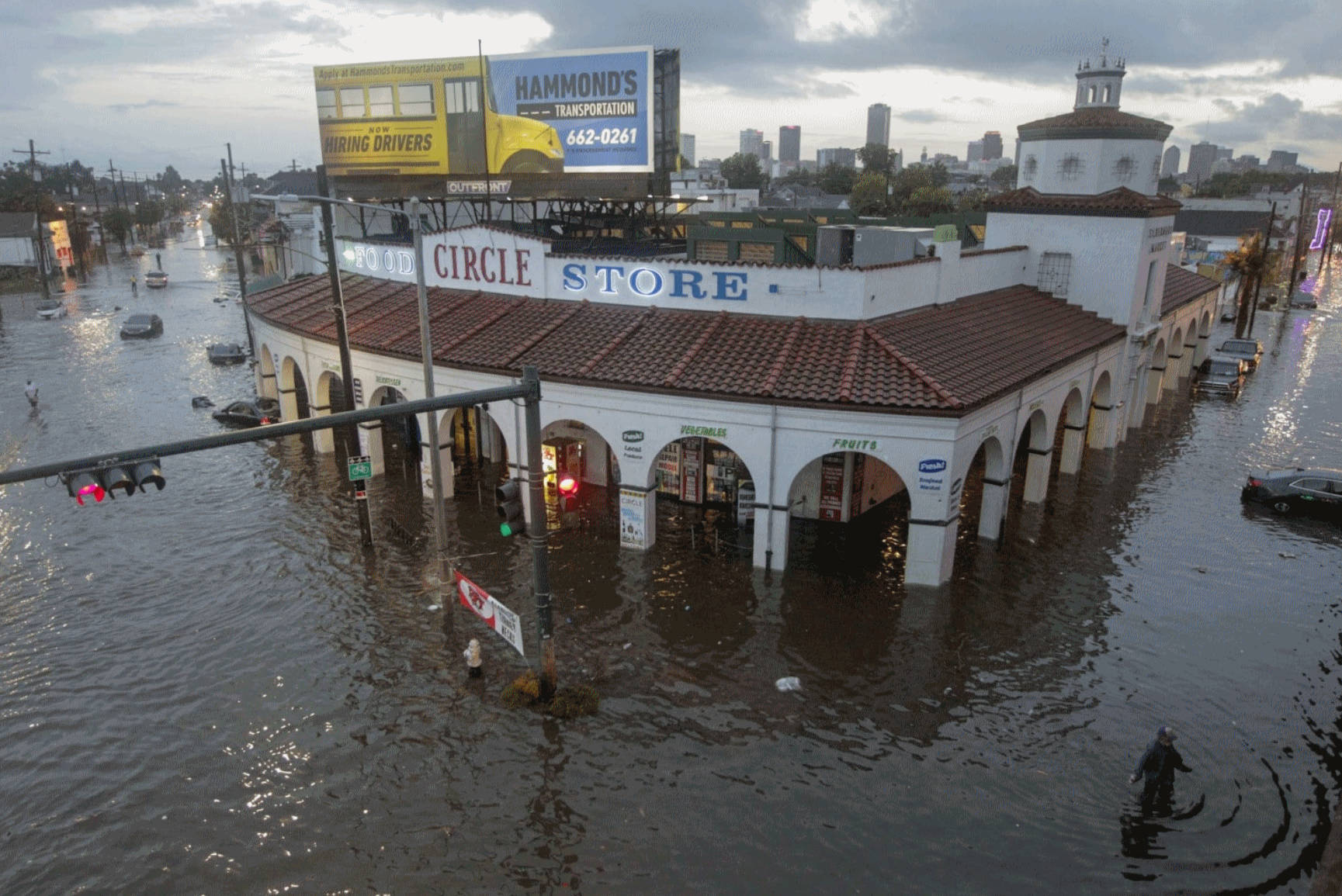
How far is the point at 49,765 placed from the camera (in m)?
13.6

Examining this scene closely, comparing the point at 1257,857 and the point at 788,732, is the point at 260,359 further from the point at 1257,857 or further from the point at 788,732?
the point at 1257,857

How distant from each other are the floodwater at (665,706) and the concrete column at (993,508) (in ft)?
3.75

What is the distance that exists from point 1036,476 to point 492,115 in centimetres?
2337

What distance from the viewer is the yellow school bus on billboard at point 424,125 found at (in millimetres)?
33125

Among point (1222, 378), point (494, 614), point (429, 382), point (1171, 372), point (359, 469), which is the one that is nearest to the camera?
point (494, 614)

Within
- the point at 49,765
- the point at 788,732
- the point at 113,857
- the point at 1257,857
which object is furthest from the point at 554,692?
the point at 1257,857

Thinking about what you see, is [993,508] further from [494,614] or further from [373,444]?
[373,444]

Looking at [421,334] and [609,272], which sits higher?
[609,272]

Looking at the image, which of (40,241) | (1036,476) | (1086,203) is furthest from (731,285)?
(40,241)

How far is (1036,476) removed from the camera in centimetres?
2497

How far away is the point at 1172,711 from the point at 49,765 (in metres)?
18.4

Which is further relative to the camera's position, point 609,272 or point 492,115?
point 492,115

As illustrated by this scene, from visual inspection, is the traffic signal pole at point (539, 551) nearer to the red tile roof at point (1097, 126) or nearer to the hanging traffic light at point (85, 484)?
the hanging traffic light at point (85, 484)

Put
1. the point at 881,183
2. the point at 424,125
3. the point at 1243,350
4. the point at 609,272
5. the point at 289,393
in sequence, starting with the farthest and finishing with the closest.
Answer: the point at 881,183 < the point at 1243,350 < the point at 424,125 < the point at 289,393 < the point at 609,272
